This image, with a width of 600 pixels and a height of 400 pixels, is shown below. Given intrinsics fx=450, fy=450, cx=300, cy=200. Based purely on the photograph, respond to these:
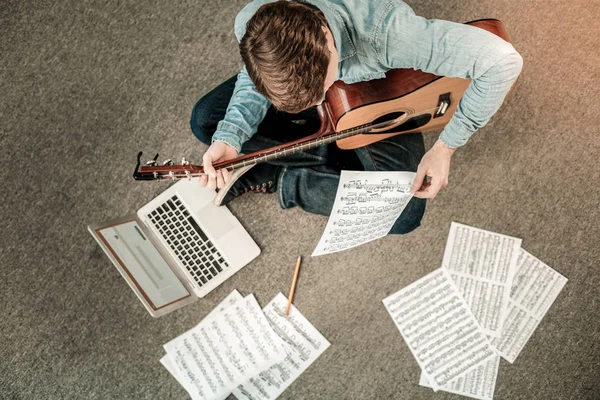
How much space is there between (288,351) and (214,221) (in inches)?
17.6

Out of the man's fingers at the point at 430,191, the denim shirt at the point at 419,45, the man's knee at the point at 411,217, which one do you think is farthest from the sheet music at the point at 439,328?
the denim shirt at the point at 419,45

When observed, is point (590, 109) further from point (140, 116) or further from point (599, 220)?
Result: point (140, 116)

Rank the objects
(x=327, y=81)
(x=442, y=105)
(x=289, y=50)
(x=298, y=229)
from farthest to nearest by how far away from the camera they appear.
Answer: (x=298, y=229) → (x=442, y=105) → (x=327, y=81) → (x=289, y=50)

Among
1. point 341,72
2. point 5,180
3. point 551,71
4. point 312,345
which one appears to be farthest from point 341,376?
point 5,180

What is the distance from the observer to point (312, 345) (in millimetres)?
1357

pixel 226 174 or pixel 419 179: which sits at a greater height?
pixel 226 174

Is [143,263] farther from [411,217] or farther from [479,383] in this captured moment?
[479,383]

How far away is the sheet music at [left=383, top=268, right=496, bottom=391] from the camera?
4.33ft

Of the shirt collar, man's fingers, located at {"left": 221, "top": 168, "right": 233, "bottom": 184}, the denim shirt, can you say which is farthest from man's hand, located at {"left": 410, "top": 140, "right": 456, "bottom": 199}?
man's fingers, located at {"left": 221, "top": 168, "right": 233, "bottom": 184}

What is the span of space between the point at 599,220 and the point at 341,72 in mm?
965

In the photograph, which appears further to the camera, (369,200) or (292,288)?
(292,288)

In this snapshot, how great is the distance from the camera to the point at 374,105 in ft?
3.59

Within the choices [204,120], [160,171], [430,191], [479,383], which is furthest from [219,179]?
[479,383]

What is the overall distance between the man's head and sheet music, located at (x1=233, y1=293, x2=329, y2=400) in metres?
0.77
